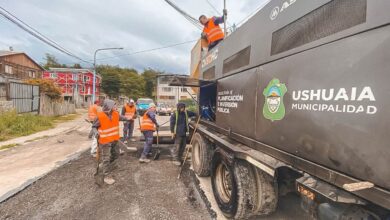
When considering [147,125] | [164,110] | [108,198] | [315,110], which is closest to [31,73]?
[164,110]

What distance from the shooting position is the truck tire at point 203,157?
15.9ft

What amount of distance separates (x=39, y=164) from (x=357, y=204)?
688cm

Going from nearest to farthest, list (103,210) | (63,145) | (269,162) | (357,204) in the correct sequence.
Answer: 1. (357,204)
2. (269,162)
3. (103,210)
4. (63,145)

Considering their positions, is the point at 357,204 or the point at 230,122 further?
the point at 230,122

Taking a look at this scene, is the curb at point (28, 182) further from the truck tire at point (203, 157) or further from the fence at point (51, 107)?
the fence at point (51, 107)

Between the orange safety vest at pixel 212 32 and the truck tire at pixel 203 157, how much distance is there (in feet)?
8.20

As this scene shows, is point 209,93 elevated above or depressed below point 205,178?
above

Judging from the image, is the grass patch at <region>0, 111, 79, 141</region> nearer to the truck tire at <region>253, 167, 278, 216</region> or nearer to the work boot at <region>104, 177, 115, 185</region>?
the work boot at <region>104, 177, 115, 185</region>

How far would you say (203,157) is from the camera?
4.84 metres

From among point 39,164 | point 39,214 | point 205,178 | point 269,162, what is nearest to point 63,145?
point 39,164

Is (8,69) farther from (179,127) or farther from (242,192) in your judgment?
(242,192)

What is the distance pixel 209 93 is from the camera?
618cm

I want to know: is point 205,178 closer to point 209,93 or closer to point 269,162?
point 209,93

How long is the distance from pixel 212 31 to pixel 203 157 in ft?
10.6
